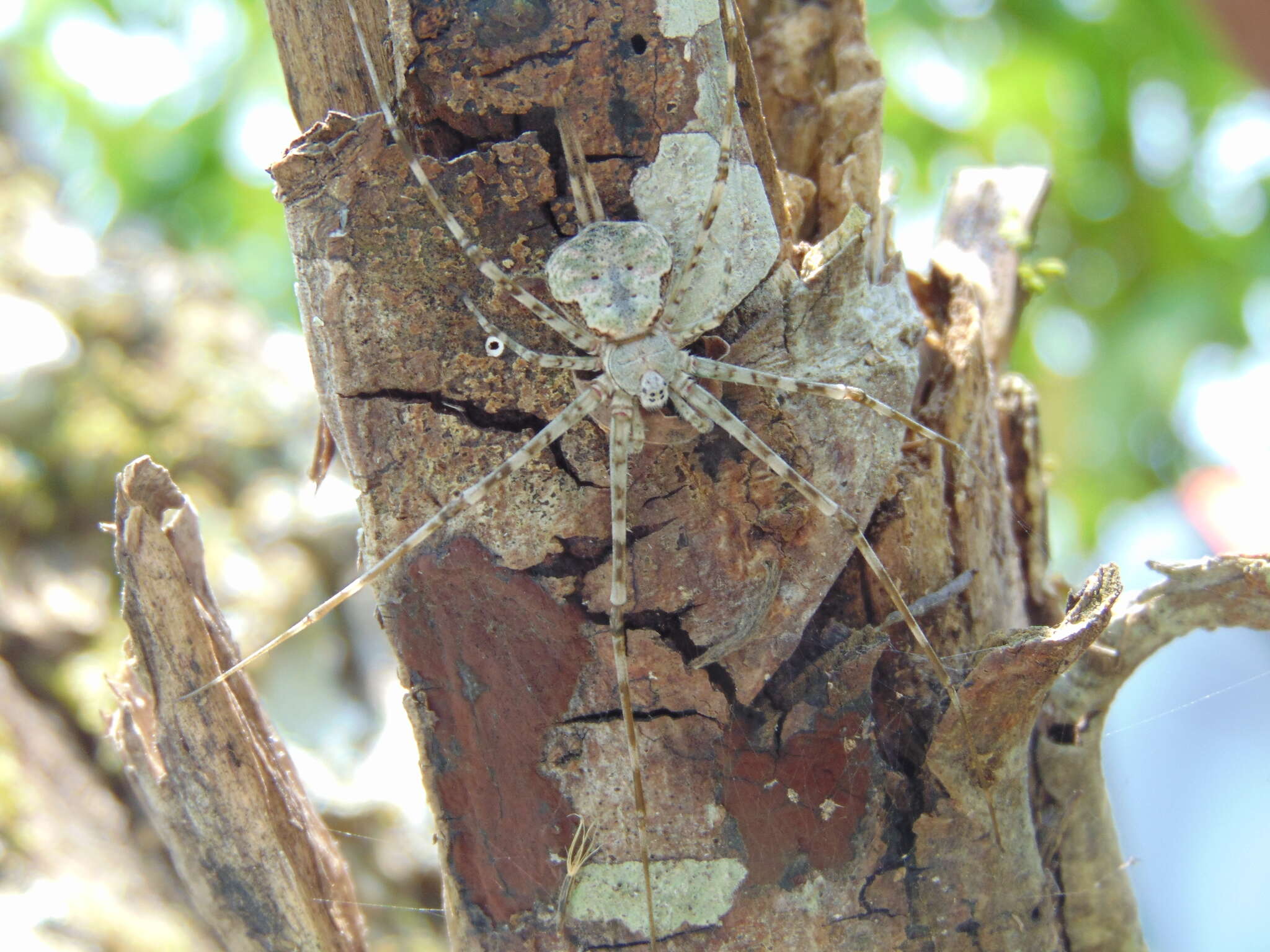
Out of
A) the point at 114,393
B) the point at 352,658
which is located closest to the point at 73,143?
the point at 114,393

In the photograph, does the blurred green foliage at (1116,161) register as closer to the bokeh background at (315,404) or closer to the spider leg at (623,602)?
the bokeh background at (315,404)

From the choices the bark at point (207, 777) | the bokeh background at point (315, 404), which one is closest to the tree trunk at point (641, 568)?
the bark at point (207, 777)

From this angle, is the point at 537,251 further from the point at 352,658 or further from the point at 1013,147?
the point at 1013,147

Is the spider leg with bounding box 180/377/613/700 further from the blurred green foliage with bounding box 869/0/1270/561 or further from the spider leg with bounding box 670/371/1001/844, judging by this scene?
the blurred green foliage with bounding box 869/0/1270/561

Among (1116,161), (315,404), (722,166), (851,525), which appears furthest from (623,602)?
(1116,161)

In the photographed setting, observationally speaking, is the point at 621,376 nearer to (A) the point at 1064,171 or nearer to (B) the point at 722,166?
(B) the point at 722,166

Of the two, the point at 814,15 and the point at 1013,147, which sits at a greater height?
the point at 1013,147

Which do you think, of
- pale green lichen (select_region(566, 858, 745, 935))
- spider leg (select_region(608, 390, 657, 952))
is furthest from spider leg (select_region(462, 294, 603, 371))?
pale green lichen (select_region(566, 858, 745, 935))
